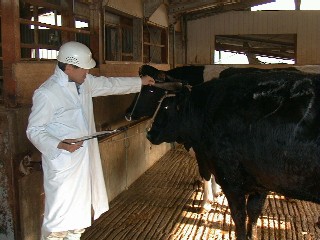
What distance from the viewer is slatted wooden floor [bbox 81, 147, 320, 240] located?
4809mm

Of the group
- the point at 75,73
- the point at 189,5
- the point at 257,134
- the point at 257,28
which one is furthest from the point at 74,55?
the point at 257,28

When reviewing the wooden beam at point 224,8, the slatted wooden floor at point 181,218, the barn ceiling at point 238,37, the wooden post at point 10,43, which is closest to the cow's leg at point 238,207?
the slatted wooden floor at point 181,218

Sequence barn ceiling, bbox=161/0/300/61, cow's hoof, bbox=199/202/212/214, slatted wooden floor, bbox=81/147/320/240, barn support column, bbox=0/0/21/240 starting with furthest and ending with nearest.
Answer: barn ceiling, bbox=161/0/300/61
cow's hoof, bbox=199/202/212/214
slatted wooden floor, bbox=81/147/320/240
barn support column, bbox=0/0/21/240

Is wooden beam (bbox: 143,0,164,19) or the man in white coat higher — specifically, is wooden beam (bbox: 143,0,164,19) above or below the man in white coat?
above

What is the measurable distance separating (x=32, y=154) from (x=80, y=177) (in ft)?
3.08

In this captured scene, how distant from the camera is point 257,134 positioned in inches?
136

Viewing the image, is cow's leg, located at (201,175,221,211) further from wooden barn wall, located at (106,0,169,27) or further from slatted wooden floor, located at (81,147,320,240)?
wooden barn wall, located at (106,0,169,27)

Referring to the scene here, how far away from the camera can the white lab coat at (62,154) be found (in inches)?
123

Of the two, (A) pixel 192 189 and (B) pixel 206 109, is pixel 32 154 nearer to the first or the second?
(B) pixel 206 109

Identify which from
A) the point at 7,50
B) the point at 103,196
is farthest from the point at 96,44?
the point at 103,196

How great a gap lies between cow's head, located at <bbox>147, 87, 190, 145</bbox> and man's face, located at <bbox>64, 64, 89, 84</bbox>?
1.41 meters

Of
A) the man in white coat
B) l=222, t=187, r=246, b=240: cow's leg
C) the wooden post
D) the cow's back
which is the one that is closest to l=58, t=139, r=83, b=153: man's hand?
the man in white coat

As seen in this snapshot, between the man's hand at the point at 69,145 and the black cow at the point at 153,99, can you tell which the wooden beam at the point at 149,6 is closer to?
the black cow at the point at 153,99

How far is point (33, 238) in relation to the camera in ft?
13.6
